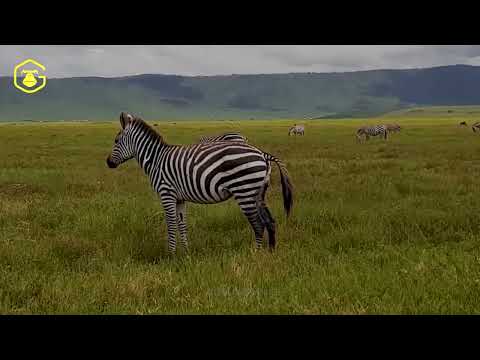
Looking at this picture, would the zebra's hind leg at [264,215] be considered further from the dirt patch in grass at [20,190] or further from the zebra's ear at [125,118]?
the dirt patch in grass at [20,190]

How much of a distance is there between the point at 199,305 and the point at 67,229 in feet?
17.4

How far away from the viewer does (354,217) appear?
934cm

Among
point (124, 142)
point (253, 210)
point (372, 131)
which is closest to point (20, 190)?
point (124, 142)

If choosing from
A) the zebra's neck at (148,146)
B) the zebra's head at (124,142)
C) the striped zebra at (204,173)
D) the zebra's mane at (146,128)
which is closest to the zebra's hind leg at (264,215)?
the striped zebra at (204,173)

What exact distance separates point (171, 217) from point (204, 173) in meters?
1.14

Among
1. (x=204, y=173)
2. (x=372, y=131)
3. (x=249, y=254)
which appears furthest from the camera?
(x=372, y=131)

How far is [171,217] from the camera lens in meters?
7.52

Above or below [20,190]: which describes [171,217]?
below

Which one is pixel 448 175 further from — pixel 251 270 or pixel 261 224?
pixel 251 270

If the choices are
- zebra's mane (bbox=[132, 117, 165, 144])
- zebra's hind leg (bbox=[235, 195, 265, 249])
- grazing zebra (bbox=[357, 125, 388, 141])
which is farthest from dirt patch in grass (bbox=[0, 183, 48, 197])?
grazing zebra (bbox=[357, 125, 388, 141])

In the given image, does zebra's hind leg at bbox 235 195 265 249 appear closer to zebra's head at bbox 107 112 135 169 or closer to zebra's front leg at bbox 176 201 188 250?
zebra's front leg at bbox 176 201 188 250

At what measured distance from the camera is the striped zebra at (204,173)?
6.92 metres

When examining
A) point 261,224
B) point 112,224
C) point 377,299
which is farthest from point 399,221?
point 112,224

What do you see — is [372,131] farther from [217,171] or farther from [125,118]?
[217,171]
